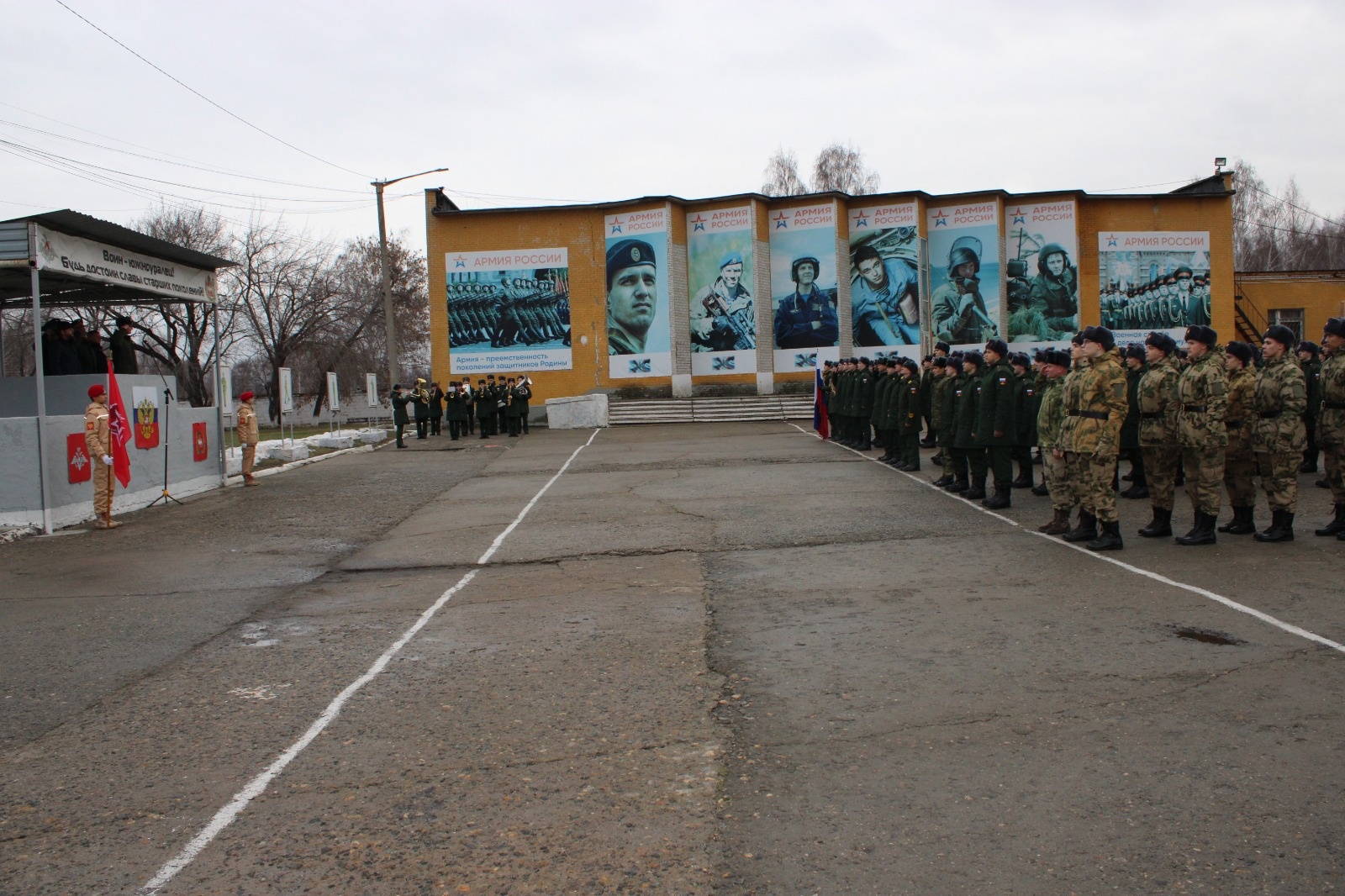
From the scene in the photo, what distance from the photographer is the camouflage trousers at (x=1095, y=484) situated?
31.8ft

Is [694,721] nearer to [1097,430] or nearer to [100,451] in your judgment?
[1097,430]

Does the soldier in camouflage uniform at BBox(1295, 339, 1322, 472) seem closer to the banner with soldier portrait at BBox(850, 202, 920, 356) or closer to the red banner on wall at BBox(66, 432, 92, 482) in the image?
the red banner on wall at BBox(66, 432, 92, 482)

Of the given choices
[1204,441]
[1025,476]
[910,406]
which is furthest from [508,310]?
[1204,441]

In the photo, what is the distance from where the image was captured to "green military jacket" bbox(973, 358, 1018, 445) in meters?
12.8

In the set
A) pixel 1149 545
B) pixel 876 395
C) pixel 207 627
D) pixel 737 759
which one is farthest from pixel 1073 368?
pixel 876 395

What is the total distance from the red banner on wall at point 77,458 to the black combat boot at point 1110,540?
1284 centimetres

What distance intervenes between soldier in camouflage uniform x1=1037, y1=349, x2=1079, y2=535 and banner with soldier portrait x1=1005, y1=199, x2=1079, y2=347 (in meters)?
28.3

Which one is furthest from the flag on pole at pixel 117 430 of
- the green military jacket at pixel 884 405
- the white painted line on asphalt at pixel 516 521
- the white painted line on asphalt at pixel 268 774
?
the green military jacket at pixel 884 405

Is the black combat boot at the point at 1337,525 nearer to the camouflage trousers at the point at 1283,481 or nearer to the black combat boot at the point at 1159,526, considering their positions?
the camouflage trousers at the point at 1283,481

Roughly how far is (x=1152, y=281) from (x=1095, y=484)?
114 feet

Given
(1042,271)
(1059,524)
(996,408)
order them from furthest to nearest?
(1042,271), (996,408), (1059,524)

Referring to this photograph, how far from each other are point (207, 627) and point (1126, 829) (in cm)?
661

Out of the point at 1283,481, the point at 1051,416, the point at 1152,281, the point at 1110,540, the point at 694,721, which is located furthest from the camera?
Result: the point at 1152,281

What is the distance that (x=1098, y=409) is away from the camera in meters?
9.91
